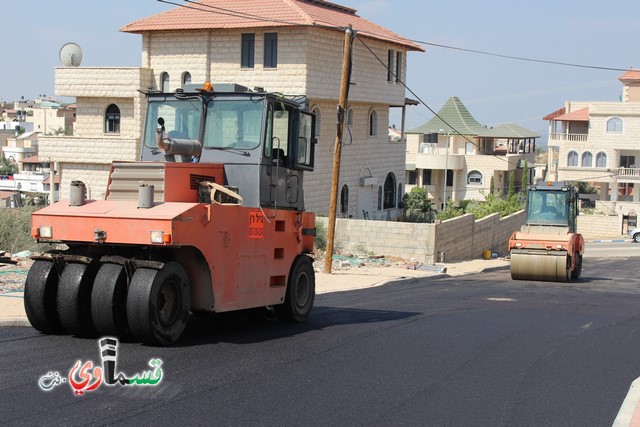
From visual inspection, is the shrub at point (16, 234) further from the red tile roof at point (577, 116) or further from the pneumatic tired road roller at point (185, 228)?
the red tile roof at point (577, 116)

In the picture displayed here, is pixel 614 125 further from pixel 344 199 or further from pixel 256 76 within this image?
pixel 256 76

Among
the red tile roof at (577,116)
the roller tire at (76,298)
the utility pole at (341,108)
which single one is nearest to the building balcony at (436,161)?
the red tile roof at (577,116)

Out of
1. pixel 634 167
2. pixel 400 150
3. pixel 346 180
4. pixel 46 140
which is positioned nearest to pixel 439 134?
pixel 634 167

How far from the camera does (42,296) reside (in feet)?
36.1

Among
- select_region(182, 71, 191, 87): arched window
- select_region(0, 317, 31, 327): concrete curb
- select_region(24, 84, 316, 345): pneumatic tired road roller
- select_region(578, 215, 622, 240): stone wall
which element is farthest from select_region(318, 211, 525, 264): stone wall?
select_region(578, 215, 622, 240): stone wall

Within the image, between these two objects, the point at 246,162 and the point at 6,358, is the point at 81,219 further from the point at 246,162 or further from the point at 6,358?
the point at 246,162

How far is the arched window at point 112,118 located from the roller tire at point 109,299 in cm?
3376

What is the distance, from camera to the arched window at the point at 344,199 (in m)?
43.9

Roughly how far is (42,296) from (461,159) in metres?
63.2

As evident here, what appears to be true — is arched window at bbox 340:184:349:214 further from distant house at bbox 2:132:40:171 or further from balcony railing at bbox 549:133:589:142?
distant house at bbox 2:132:40:171

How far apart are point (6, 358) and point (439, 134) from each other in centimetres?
6936

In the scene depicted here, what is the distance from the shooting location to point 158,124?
41.8 ft

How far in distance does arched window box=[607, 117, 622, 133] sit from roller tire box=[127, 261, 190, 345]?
6565cm

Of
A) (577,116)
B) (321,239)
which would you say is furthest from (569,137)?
(321,239)
